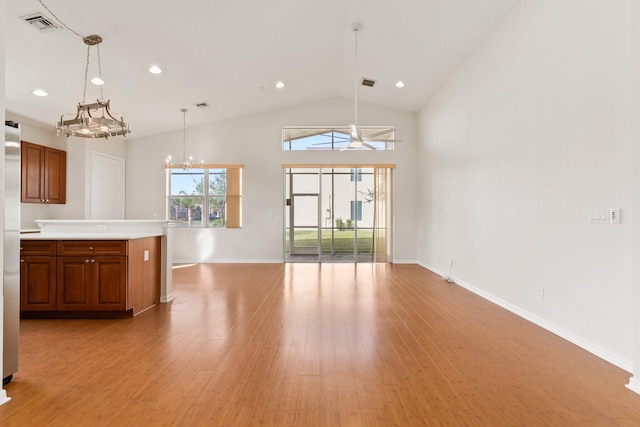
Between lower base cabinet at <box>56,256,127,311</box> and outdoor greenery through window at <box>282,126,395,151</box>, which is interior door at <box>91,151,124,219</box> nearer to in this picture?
outdoor greenery through window at <box>282,126,395,151</box>

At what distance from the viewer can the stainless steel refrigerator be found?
228cm

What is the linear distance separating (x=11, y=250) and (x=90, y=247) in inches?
57.8

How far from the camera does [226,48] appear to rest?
5270 mm

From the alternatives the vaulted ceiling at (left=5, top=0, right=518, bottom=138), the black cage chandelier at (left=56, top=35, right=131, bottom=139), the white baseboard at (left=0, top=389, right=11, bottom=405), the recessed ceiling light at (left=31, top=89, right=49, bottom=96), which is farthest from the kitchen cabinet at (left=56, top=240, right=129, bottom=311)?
the recessed ceiling light at (left=31, top=89, right=49, bottom=96)

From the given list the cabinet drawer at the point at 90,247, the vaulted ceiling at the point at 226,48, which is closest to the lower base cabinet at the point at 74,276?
the cabinet drawer at the point at 90,247

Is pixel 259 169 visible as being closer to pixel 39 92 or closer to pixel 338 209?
pixel 338 209

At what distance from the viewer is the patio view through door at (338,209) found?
8508mm

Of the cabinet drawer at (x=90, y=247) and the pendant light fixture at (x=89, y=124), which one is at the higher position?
the pendant light fixture at (x=89, y=124)

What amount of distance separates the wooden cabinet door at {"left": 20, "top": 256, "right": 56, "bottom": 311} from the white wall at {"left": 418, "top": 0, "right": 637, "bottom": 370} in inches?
212

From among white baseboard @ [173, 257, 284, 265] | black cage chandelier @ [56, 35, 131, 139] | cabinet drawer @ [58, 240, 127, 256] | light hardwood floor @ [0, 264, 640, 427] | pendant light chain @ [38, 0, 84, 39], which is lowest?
light hardwood floor @ [0, 264, 640, 427]

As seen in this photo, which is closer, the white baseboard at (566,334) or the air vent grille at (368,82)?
the white baseboard at (566,334)

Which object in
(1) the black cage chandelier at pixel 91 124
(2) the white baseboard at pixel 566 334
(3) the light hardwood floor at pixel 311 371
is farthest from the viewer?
(1) the black cage chandelier at pixel 91 124

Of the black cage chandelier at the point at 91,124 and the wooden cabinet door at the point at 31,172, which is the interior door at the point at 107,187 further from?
the black cage chandelier at the point at 91,124

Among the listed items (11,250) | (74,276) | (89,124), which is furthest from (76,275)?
(89,124)
